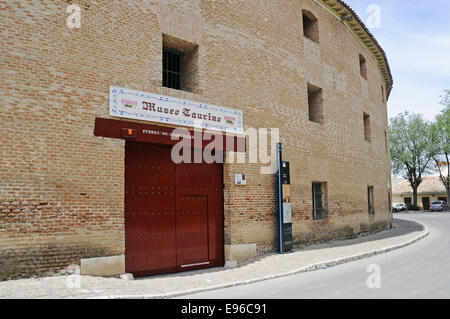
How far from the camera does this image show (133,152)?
8891 millimetres

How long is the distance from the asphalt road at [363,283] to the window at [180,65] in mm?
5459

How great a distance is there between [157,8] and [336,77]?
9.38 m

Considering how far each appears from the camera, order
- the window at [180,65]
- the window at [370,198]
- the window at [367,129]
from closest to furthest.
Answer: the window at [180,65] < the window at [370,198] < the window at [367,129]

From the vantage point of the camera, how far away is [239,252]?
10.5 meters

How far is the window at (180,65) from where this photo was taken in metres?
10.2

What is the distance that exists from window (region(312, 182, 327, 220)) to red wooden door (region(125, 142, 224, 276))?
5338mm

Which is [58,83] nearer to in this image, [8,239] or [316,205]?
[8,239]

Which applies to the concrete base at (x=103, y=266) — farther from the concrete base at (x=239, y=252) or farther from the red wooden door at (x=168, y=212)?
the concrete base at (x=239, y=252)

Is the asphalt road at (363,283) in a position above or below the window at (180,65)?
below

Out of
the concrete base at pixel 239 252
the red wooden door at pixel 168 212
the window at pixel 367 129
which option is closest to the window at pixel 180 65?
the red wooden door at pixel 168 212

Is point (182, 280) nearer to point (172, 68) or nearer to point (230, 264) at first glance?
point (230, 264)

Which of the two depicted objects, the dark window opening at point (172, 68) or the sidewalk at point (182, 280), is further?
the dark window opening at point (172, 68)

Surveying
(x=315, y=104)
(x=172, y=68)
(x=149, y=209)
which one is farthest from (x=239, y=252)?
(x=315, y=104)

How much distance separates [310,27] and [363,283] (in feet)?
38.0
